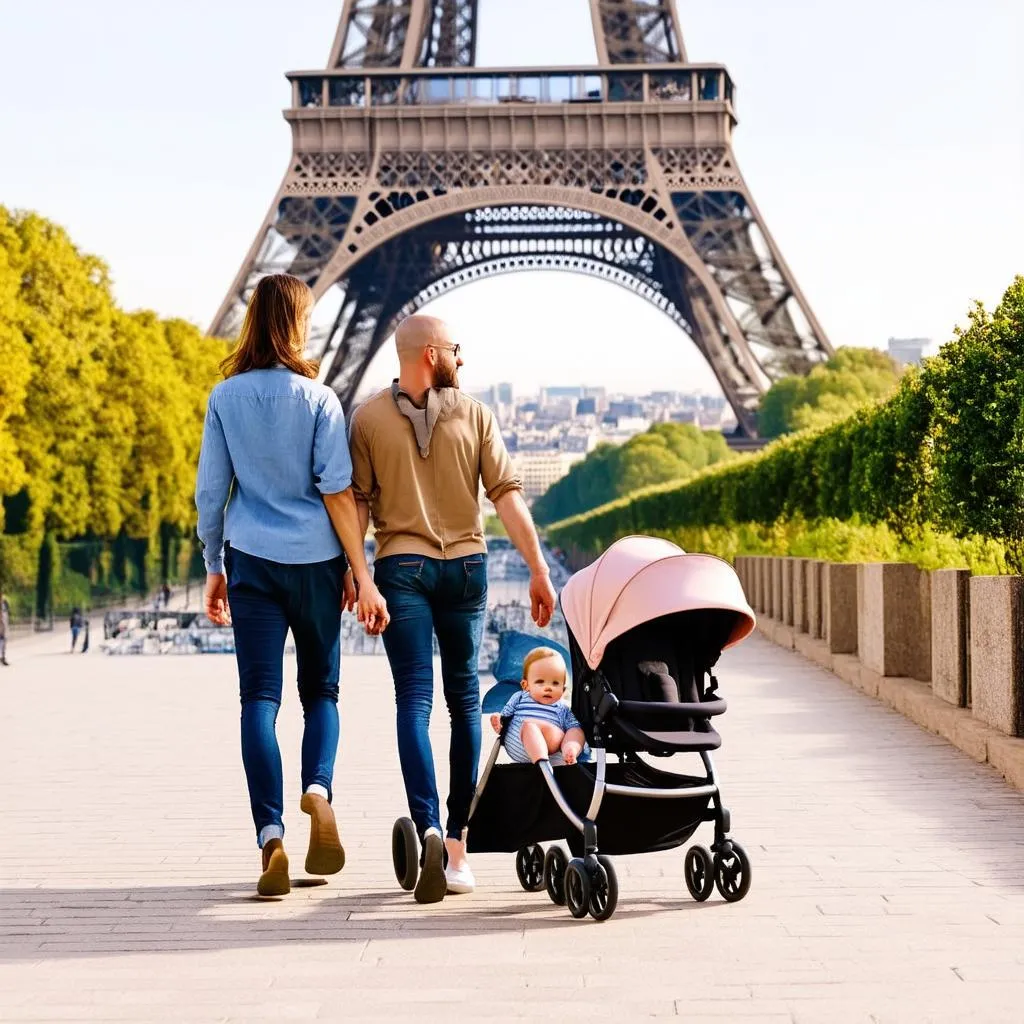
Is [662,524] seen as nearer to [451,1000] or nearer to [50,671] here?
[50,671]

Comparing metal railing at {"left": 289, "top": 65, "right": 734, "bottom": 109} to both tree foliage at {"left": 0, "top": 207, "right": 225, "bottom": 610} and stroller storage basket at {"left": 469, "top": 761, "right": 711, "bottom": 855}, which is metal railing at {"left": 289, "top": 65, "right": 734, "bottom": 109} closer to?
tree foliage at {"left": 0, "top": 207, "right": 225, "bottom": 610}

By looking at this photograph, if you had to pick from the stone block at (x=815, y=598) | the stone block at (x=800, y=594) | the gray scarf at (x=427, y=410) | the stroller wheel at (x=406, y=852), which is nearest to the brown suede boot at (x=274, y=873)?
the stroller wheel at (x=406, y=852)

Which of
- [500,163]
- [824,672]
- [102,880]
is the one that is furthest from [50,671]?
[500,163]

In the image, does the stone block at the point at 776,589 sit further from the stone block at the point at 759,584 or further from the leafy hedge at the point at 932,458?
the stone block at the point at 759,584

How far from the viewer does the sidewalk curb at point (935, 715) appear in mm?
7926

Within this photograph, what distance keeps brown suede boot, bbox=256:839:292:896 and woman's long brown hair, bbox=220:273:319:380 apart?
141 centimetres

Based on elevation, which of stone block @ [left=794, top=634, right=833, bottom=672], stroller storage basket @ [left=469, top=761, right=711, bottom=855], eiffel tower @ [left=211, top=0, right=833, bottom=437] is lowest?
stone block @ [left=794, top=634, right=833, bottom=672]

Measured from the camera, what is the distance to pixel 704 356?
56.0m

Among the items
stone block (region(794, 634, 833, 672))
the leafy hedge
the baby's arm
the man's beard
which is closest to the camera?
the baby's arm

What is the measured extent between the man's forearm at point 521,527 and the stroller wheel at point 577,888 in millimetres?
872

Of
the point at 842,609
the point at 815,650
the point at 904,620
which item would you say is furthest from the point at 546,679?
the point at 815,650

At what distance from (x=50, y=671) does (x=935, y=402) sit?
28.9 ft

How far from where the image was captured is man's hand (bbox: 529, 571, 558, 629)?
5.46m

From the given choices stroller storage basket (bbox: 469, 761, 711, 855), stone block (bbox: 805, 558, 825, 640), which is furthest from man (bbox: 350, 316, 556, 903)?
stone block (bbox: 805, 558, 825, 640)
